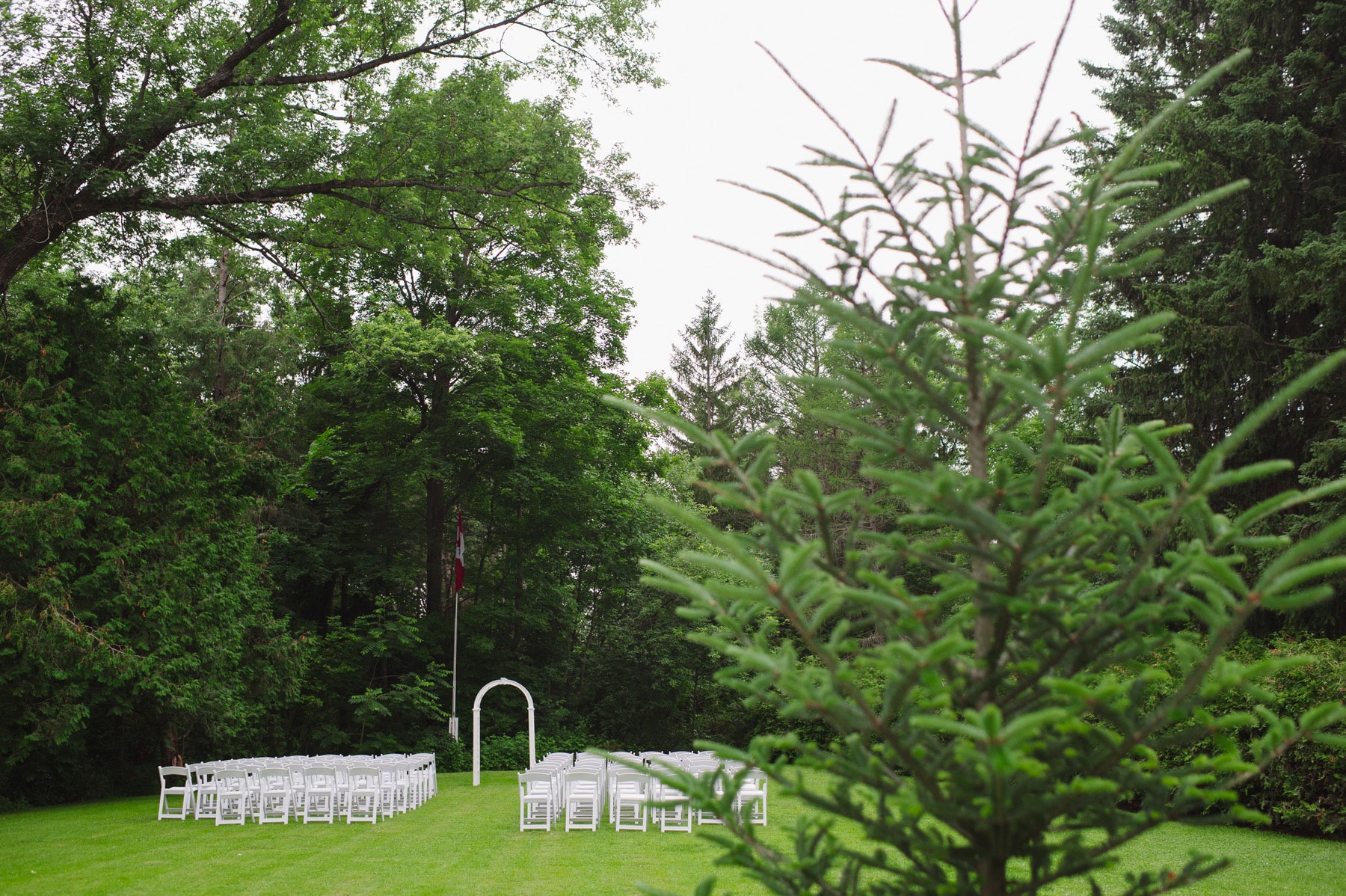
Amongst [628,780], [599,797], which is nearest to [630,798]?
[628,780]

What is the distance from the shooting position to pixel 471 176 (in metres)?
12.4

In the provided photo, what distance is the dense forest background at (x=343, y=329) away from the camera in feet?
36.9

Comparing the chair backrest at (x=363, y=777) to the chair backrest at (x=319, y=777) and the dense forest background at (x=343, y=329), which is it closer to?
the chair backrest at (x=319, y=777)

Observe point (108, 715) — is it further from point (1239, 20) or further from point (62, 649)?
point (1239, 20)

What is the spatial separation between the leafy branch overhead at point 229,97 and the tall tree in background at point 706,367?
23.9 meters

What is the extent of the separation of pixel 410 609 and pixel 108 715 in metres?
11.8

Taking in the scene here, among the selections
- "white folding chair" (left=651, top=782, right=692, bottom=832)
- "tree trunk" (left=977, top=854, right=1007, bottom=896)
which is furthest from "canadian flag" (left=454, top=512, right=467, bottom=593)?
"tree trunk" (left=977, top=854, right=1007, bottom=896)

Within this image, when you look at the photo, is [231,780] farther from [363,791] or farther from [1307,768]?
[1307,768]

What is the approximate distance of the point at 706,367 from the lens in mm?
37938

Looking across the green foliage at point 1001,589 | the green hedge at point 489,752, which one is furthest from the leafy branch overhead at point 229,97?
the green hedge at point 489,752

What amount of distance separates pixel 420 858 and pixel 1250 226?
1492cm

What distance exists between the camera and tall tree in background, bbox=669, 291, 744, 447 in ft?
121

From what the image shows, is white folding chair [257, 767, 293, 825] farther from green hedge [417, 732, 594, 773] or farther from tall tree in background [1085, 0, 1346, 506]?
tall tree in background [1085, 0, 1346, 506]

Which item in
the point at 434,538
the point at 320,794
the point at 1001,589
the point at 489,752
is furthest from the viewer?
the point at 434,538
